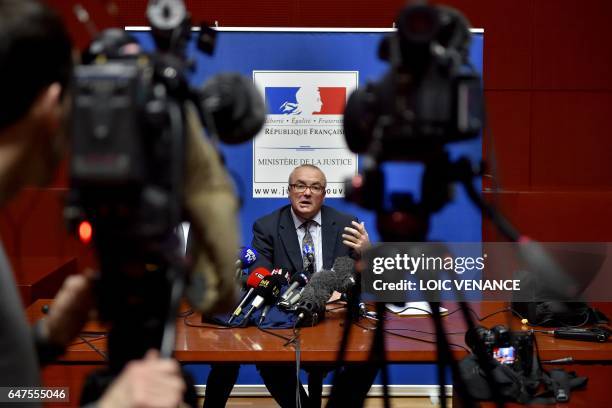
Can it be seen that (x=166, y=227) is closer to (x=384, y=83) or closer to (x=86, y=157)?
(x=86, y=157)

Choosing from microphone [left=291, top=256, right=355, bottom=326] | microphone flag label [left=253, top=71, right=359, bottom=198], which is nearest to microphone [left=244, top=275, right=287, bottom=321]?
microphone [left=291, top=256, right=355, bottom=326]

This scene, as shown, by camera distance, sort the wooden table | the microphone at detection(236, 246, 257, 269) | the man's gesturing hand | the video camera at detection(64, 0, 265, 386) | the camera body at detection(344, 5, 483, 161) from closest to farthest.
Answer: the video camera at detection(64, 0, 265, 386) → the camera body at detection(344, 5, 483, 161) → the wooden table → the man's gesturing hand → the microphone at detection(236, 246, 257, 269)

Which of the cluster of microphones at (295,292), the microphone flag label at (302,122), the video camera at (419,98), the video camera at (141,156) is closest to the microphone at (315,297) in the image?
the cluster of microphones at (295,292)

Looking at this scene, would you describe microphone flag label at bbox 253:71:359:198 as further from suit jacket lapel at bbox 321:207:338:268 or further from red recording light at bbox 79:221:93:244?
red recording light at bbox 79:221:93:244

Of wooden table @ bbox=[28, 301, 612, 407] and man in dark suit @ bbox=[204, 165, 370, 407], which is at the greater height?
man in dark suit @ bbox=[204, 165, 370, 407]

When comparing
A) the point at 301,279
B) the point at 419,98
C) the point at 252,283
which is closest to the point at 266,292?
the point at 252,283

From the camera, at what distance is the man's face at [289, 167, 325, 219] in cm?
373

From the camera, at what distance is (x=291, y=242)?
3.78m

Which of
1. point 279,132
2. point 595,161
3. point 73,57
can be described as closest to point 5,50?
point 73,57

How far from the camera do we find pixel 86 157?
936 mm

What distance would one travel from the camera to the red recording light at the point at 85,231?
3.37 feet

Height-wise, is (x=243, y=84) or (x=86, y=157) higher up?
(x=243, y=84)

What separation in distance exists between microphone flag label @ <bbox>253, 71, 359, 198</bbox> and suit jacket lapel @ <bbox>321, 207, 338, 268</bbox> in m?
0.36

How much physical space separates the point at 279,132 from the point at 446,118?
9.82 feet
